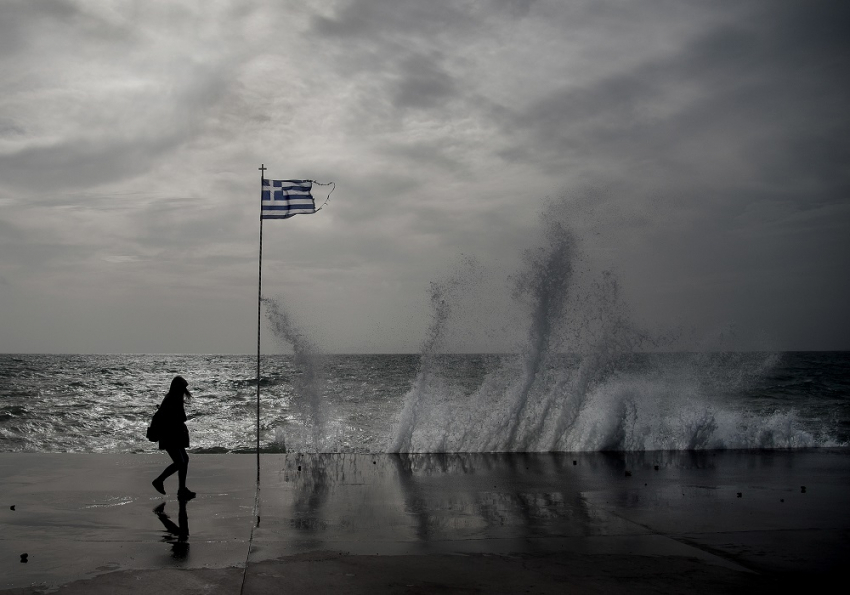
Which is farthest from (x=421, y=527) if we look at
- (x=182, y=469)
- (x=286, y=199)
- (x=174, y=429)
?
(x=286, y=199)

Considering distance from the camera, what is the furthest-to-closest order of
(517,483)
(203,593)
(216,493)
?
1. (517,483)
2. (216,493)
3. (203,593)

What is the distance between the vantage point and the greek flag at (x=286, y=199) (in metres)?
11.3

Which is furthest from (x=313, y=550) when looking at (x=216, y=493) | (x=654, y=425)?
(x=654, y=425)

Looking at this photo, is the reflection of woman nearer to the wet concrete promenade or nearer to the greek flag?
the wet concrete promenade

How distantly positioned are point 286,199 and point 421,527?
624 cm

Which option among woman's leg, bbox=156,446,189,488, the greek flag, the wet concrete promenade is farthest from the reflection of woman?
the greek flag

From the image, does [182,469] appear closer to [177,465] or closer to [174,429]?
[177,465]

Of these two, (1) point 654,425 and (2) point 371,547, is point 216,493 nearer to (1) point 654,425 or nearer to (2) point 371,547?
(2) point 371,547

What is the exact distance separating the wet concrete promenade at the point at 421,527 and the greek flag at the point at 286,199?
4.01m

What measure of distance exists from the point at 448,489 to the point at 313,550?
11.0ft

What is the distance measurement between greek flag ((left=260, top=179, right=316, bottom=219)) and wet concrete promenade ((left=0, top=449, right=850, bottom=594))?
401 centimetres

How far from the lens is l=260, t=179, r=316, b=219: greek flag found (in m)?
11.3

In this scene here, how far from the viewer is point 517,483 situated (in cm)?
967

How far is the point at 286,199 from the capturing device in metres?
11.4
